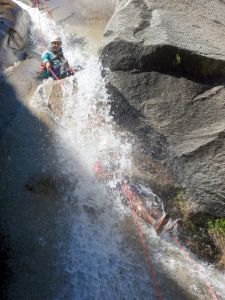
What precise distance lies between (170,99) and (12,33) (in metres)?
5.46

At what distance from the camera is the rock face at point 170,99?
516cm

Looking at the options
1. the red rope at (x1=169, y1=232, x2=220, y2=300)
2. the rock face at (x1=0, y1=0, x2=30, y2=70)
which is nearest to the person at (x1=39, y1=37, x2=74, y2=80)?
the rock face at (x1=0, y1=0, x2=30, y2=70)

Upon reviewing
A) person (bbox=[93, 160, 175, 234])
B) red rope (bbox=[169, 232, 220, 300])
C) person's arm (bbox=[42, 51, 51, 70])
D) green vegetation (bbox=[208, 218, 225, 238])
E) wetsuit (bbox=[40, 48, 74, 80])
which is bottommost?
red rope (bbox=[169, 232, 220, 300])

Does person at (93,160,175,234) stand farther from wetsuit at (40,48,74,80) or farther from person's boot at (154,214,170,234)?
wetsuit at (40,48,74,80)

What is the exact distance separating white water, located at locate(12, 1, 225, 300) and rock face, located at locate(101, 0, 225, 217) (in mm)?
378

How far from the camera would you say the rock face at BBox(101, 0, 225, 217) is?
5160 mm

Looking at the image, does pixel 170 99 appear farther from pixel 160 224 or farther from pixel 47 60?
pixel 47 60

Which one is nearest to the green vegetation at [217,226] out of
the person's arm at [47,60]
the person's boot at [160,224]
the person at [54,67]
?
the person's boot at [160,224]

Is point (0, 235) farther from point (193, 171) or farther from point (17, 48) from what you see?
point (17, 48)

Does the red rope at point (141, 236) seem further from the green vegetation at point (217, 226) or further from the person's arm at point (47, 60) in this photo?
the person's arm at point (47, 60)

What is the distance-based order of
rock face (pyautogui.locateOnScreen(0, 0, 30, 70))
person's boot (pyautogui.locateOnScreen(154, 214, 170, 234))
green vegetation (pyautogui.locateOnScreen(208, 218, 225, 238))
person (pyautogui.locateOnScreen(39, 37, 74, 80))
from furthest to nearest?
rock face (pyautogui.locateOnScreen(0, 0, 30, 70)), person (pyautogui.locateOnScreen(39, 37, 74, 80)), person's boot (pyautogui.locateOnScreen(154, 214, 170, 234)), green vegetation (pyautogui.locateOnScreen(208, 218, 225, 238))

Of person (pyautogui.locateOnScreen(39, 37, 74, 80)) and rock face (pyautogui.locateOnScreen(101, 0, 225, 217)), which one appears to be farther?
person (pyautogui.locateOnScreen(39, 37, 74, 80))

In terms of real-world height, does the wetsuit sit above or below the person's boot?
above

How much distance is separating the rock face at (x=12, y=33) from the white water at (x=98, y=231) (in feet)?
8.18
